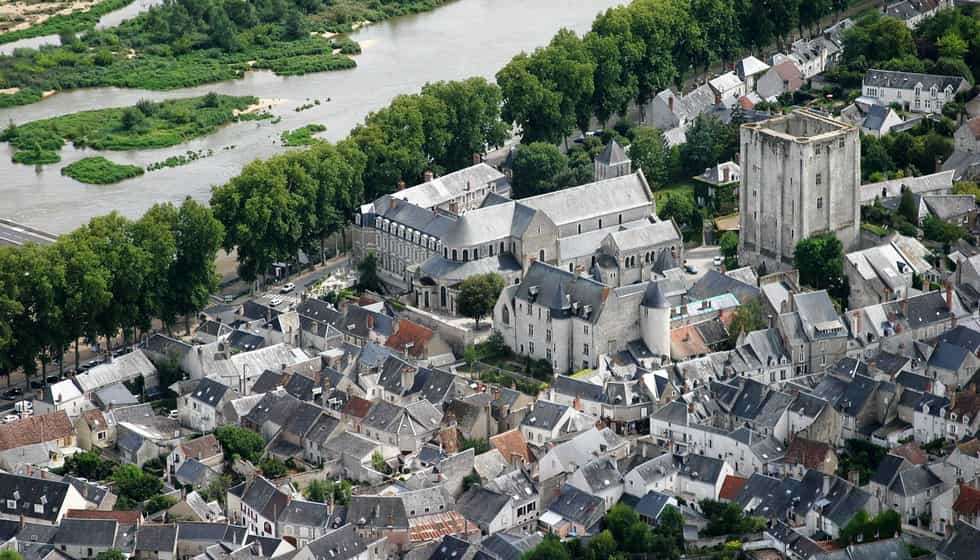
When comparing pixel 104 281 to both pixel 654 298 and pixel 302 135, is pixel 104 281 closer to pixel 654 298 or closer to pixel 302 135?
pixel 654 298

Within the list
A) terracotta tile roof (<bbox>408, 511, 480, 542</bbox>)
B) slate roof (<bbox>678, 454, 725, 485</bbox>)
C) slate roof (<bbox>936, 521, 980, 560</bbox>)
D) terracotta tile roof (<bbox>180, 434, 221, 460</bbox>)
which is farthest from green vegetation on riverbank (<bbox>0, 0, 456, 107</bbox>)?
slate roof (<bbox>936, 521, 980, 560</bbox>)

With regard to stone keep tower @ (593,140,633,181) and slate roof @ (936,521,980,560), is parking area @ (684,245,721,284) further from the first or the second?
slate roof @ (936,521,980,560)

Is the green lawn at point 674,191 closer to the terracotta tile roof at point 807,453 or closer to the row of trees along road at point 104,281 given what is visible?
the row of trees along road at point 104,281

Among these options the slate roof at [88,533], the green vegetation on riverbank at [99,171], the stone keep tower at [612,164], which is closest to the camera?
the slate roof at [88,533]

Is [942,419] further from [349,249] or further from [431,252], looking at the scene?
[349,249]

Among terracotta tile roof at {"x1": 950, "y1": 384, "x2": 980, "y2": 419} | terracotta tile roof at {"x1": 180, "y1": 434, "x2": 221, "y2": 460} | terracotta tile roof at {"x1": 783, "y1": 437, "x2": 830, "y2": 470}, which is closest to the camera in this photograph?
terracotta tile roof at {"x1": 783, "y1": 437, "x2": 830, "y2": 470}

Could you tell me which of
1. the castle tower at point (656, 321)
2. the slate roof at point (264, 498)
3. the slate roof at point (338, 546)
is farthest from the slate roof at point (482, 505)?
the castle tower at point (656, 321)
